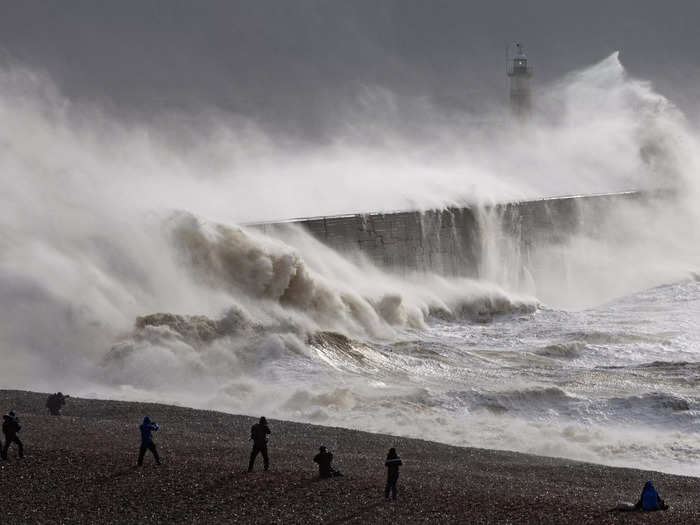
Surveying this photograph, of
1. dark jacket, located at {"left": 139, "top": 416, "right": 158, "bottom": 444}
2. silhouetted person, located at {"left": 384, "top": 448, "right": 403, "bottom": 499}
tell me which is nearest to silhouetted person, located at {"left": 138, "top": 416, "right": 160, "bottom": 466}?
dark jacket, located at {"left": 139, "top": 416, "right": 158, "bottom": 444}

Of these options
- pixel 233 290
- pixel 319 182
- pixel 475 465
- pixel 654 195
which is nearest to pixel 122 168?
pixel 319 182

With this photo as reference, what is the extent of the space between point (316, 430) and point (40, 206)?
9.04 meters

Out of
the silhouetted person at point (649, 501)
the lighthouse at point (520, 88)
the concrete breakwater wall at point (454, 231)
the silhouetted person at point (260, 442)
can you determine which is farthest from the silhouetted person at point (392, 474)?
the lighthouse at point (520, 88)

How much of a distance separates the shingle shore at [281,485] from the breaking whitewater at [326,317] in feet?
5.25

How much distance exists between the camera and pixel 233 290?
17578 millimetres

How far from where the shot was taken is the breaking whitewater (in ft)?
42.5

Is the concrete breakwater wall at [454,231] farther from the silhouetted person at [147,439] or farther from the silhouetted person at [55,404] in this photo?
the silhouetted person at [147,439]

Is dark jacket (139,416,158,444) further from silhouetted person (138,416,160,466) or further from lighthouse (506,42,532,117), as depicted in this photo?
lighthouse (506,42,532,117)

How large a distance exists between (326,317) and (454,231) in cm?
731

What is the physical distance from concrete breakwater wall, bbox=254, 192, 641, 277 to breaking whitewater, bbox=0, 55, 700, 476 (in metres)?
0.27

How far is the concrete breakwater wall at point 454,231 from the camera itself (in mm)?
21672

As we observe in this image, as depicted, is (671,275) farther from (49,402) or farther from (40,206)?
(49,402)

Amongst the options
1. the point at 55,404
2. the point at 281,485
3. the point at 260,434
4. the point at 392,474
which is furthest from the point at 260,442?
the point at 55,404

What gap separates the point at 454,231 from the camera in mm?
25047
